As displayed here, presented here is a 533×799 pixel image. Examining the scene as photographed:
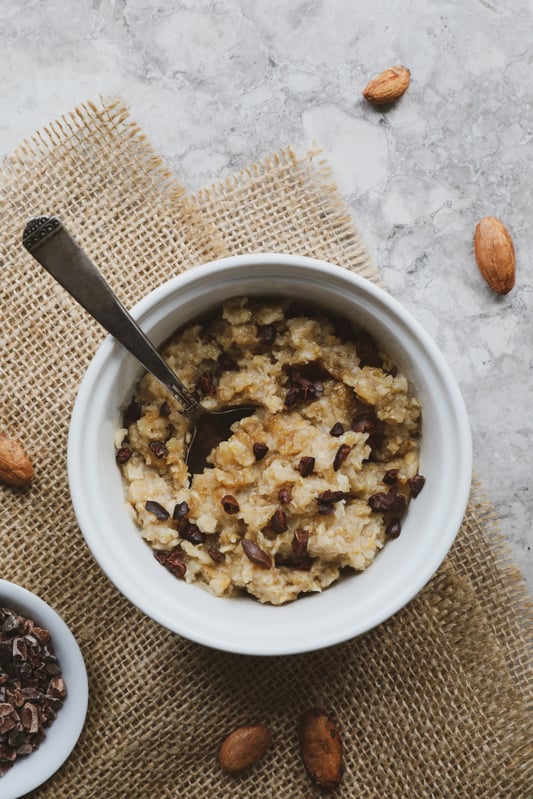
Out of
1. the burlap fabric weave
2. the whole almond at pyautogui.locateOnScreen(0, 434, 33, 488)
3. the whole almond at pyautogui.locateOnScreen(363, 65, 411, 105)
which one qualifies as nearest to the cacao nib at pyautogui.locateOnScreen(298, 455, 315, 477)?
the burlap fabric weave

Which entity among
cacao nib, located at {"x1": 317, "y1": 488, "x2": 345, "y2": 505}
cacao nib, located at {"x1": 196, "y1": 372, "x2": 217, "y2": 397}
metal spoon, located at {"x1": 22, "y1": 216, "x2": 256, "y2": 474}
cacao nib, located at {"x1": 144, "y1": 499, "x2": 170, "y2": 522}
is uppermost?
metal spoon, located at {"x1": 22, "y1": 216, "x2": 256, "y2": 474}

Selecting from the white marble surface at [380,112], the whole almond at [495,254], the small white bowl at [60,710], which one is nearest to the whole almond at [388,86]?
the white marble surface at [380,112]

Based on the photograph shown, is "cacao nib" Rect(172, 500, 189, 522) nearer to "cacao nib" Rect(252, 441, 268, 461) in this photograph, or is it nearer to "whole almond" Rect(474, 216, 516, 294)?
"cacao nib" Rect(252, 441, 268, 461)

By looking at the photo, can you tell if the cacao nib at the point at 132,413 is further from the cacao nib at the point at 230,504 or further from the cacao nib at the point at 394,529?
the cacao nib at the point at 394,529

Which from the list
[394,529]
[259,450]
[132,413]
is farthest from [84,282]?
[394,529]

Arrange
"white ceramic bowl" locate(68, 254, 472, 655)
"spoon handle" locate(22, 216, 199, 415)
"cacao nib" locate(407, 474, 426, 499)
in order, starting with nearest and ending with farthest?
"spoon handle" locate(22, 216, 199, 415), "white ceramic bowl" locate(68, 254, 472, 655), "cacao nib" locate(407, 474, 426, 499)

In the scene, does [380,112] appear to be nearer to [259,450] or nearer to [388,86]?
[388,86]
